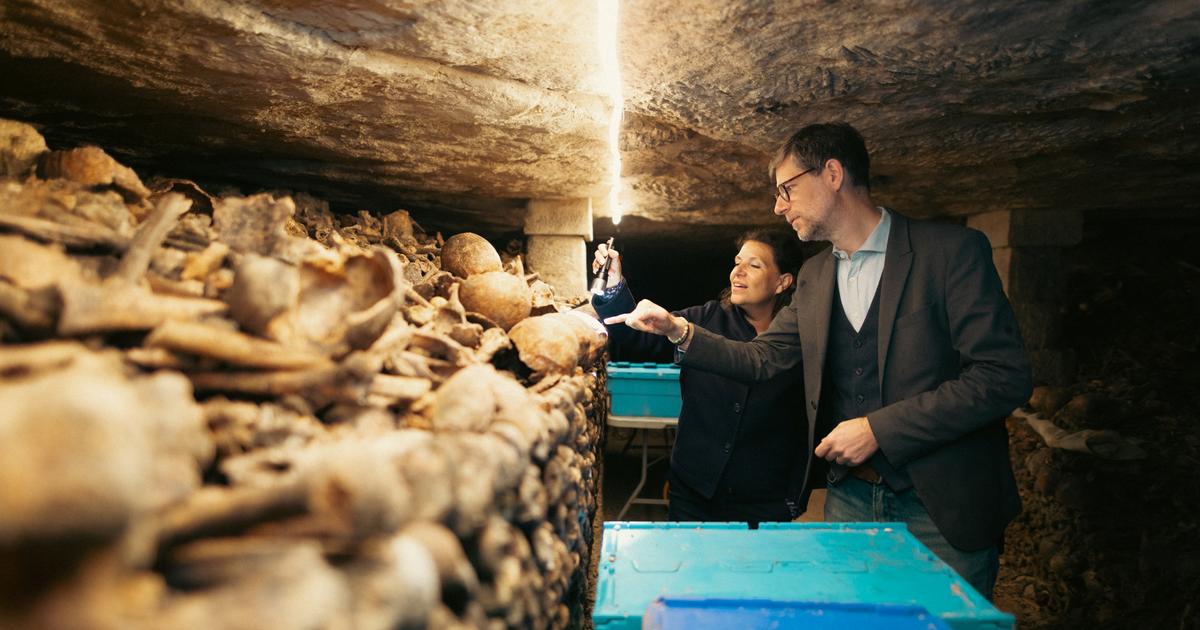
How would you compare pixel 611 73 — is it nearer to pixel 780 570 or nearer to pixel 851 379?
pixel 851 379

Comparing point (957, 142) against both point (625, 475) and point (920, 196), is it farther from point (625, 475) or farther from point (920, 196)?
point (625, 475)

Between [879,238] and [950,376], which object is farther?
[879,238]

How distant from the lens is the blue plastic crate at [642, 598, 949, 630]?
1.24 m

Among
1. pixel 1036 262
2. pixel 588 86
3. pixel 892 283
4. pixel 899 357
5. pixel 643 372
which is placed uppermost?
pixel 588 86

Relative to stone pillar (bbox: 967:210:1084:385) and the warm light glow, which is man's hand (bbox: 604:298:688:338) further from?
stone pillar (bbox: 967:210:1084:385)

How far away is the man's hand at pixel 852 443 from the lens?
2.21 m

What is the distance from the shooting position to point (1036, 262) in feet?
14.7

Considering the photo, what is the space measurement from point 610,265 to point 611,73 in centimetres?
156

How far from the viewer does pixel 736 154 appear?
332cm

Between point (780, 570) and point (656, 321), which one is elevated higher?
point (656, 321)

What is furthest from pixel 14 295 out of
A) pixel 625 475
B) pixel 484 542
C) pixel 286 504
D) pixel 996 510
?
pixel 625 475

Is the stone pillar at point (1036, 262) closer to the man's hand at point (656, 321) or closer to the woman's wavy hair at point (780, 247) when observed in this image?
the woman's wavy hair at point (780, 247)

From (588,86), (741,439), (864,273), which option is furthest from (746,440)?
(588,86)

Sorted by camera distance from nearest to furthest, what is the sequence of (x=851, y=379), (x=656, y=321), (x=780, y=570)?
1. (x=780, y=570)
2. (x=851, y=379)
3. (x=656, y=321)
